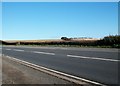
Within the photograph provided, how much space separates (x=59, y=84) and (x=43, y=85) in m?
0.56

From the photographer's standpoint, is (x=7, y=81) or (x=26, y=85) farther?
(x=7, y=81)

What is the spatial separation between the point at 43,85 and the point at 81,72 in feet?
11.6

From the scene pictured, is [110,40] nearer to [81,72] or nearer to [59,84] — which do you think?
[81,72]

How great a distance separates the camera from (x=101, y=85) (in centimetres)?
966

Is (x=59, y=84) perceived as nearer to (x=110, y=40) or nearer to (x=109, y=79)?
(x=109, y=79)

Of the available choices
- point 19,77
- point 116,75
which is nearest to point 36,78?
point 19,77

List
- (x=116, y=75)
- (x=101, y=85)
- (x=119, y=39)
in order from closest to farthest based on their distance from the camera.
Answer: (x=101, y=85) → (x=116, y=75) → (x=119, y=39)

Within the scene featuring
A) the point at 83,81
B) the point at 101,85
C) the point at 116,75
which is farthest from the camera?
the point at 116,75

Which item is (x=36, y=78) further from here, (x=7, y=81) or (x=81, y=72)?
(x=81, y=72)

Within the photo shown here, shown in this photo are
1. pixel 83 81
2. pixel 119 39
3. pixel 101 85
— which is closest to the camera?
pixel 101 85

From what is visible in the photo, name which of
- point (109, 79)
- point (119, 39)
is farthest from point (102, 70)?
point (119, 39)

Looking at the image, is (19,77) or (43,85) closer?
(43,85)

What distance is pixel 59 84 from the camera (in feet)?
32.5

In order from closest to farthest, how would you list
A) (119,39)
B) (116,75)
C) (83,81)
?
(83,81) → (116,75) → (119,39)
